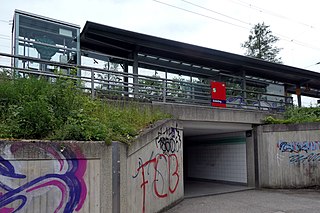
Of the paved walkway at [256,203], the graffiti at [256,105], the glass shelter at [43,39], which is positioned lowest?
the paved walkway at [256,203]

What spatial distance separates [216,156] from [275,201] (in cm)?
524

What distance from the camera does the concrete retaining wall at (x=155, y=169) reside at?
6404 millimetres

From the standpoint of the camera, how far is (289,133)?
11.8m

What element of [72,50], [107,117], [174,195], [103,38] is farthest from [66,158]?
[103,38]

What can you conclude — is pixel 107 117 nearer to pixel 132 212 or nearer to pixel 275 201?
pixel 132 212

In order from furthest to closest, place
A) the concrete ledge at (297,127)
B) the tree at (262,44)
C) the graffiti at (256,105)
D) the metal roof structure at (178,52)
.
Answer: the tree at (262,44), the graffiti at (256,105), the metal roof structure at (178,52), the concrete ledge at (297,127)

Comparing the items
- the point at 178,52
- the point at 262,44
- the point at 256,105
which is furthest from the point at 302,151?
the point at 262,44

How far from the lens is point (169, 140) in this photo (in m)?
8.53

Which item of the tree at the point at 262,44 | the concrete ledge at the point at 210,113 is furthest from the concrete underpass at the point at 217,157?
the tree at the point at 262,44

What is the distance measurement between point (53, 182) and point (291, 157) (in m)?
9.77

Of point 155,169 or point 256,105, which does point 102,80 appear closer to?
point 155,169

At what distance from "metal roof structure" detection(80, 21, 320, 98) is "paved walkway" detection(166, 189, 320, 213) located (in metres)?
7.30

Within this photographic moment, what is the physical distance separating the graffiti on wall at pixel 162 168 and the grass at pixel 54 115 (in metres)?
0.84

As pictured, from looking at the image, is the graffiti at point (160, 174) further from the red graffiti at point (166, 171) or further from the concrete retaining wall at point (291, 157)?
the concrete retaining wall at point (291, 157)
